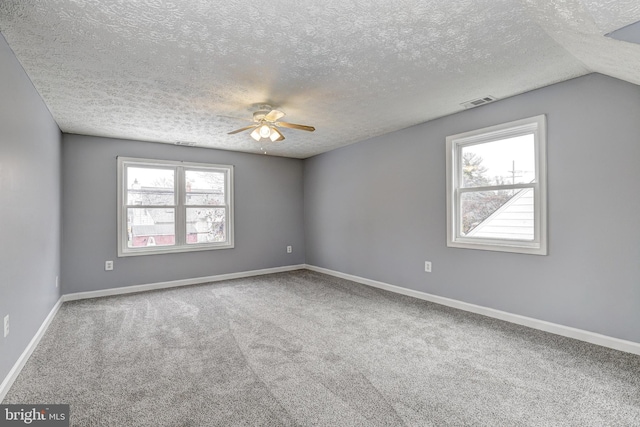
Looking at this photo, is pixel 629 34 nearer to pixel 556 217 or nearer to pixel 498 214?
pixel 556 217

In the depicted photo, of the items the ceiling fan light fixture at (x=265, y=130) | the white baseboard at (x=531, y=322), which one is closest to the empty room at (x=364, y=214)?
the white baseboard at (x=531, y=322)

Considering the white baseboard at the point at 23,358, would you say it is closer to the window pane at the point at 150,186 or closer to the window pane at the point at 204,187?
the window pane at the point at 150,186

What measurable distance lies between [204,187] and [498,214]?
4.59 metres

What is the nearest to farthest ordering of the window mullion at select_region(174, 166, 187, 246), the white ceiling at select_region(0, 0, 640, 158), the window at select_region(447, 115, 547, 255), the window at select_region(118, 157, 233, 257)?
the white ceiling at select_region(0, 0, 640, 158)
the window at select_region(447, 115, 547, 255)
the window at select_region(118, 157, 233, 257)
the window mullion at select_region(174, 166, 187, 246)

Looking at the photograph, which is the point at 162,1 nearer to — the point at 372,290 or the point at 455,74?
the point at 455,74

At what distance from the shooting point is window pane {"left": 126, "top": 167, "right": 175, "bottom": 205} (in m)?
4.96

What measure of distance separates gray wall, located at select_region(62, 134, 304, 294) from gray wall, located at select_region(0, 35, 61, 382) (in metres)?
0.86

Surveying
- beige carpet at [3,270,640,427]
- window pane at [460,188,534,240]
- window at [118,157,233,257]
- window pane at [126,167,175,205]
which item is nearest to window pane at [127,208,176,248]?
window at [118,157,233,257]

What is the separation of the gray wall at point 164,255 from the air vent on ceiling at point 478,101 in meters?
3.74

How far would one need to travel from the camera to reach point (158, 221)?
17.0ft

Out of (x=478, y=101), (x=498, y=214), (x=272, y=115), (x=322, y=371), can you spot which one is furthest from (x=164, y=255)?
(x=478, y=101)

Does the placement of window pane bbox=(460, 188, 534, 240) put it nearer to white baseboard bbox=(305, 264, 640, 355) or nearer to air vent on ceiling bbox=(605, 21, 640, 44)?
white baseboard bbox=(305, 264, 640, 355)

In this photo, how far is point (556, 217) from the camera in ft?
9.91

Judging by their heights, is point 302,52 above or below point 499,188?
above
